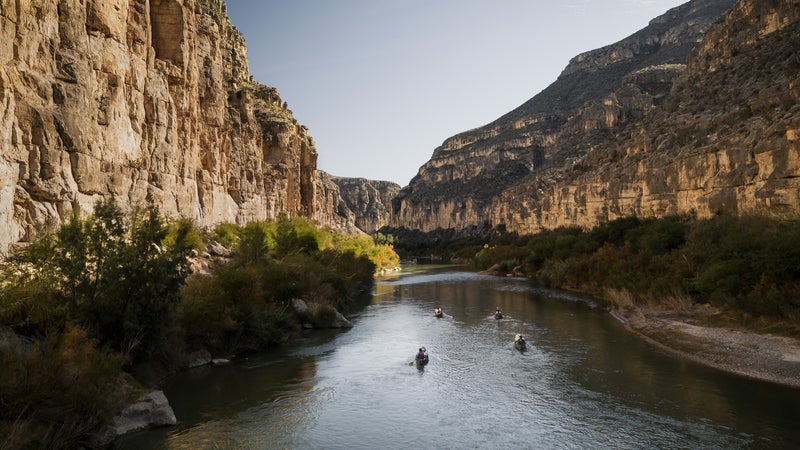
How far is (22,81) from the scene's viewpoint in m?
18.3

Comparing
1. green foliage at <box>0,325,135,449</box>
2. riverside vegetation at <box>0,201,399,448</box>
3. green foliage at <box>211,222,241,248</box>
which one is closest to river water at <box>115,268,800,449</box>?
riverside vegetation at <box>0,201,399,448</box>

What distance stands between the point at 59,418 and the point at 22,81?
565 inches

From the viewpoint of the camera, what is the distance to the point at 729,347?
1812 centimetres

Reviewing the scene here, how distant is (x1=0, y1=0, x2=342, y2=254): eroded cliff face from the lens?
18078mm

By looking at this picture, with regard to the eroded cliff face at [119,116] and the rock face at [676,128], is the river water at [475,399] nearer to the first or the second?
the eroded cliff face at [119,116]

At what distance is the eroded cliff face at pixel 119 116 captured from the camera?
712 inches

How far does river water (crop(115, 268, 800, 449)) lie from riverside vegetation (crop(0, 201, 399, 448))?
123cm

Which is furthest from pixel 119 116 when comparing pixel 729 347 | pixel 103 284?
pixel 729 347

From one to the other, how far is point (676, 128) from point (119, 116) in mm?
42032

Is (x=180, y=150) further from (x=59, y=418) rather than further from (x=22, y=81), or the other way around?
(x=59, y=418)

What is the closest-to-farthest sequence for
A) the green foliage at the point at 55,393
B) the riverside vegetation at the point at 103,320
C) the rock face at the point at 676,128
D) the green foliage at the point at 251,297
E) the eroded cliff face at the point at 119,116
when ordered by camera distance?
the green foliage at the point at 55,393, the riverside vegetation at the point at 103,320, the eroded cliff face at the point at 119,116, the green foliage at the point at 251,297, the rock face at the point at 676,128

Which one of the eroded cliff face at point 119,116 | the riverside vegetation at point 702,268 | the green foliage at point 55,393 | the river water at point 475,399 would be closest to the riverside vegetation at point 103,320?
the green foliage at point 55,393

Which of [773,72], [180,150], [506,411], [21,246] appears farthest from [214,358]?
[773,72]

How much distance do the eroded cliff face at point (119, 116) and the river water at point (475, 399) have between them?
9.72 metres
